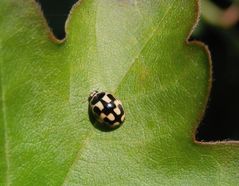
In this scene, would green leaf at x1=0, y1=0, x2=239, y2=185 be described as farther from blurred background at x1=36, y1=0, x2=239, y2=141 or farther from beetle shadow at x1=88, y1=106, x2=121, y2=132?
blurred background at x1=36, y1=0, x2=239, y2=141

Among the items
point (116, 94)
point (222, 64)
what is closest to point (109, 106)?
point (116, 94)

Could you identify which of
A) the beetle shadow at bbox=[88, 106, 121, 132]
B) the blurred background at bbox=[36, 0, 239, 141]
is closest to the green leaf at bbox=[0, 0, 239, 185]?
the beetle shadow at bbox=[88, 106, 121, 132]

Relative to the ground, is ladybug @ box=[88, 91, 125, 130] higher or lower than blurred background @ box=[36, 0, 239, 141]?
higher

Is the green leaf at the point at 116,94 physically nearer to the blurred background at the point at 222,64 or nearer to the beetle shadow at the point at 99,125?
the beetle shadow at the point at 99,125

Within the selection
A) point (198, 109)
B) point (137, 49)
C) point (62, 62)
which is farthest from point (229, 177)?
point (62, 62)

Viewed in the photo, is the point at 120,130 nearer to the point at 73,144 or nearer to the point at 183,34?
the point at 73,144

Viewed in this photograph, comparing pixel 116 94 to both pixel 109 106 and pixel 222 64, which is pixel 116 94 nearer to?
pixel 109 106
